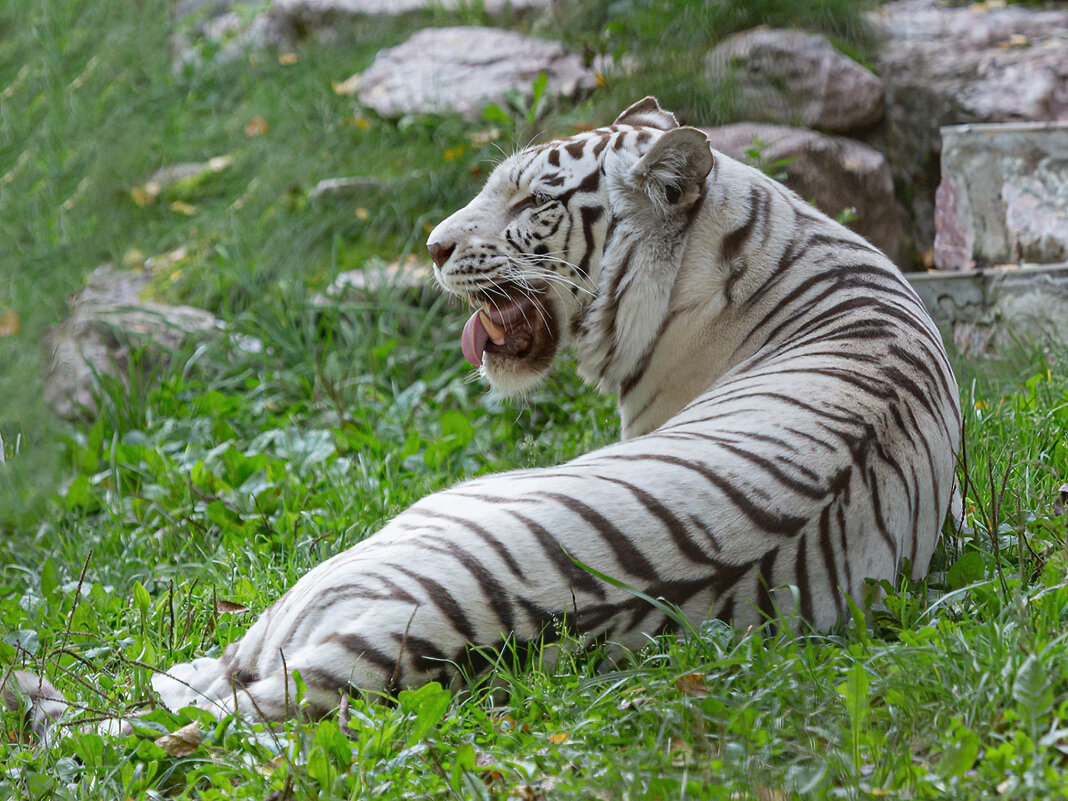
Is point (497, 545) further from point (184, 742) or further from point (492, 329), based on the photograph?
point (492, 329)

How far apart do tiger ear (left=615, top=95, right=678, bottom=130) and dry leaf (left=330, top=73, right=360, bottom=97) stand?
362cm

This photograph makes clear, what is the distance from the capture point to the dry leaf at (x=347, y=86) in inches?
260

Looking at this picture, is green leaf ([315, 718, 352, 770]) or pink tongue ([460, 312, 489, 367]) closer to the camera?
green leaf ([315, 718, 352, 770])

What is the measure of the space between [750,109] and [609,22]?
1112 mm

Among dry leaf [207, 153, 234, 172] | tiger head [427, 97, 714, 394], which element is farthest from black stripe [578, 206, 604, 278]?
dry leaf [207, 153, 234, 172]

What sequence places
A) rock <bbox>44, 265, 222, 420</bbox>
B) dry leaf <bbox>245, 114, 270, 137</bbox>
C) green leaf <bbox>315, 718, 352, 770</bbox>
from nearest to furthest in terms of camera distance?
green leaf <bbox>315, 718, 352, 770</bbox>, rock <bbox>44, 265, 222, 420</bbox>, dry leaf <bbox>245, 114, 270, 137</bbox>

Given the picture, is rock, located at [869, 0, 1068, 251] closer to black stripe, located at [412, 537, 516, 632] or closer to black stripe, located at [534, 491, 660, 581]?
black stripe, located at [534, 491, 660, 581]

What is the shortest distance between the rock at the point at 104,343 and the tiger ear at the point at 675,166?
9.77 feet

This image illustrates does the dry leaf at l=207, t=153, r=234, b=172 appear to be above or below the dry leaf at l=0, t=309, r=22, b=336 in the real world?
above

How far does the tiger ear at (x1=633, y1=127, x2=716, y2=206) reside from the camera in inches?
105

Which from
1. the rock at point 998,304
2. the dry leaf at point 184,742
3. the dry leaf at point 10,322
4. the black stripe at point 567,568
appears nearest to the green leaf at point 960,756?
the black stripe at point 567,568

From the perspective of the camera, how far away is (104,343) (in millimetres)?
5008

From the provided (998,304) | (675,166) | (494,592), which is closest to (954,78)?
(998,304)

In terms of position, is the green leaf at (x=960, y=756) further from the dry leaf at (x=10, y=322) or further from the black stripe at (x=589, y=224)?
the dry leaf at (x=10, y=322)
